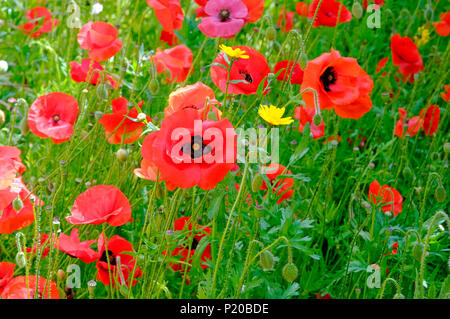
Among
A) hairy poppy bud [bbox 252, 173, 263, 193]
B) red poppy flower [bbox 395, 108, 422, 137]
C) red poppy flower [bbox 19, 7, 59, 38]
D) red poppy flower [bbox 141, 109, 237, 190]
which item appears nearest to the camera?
red poppy flower [bbox 141, 109, 237, 190]

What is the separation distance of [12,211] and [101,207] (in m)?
0.18

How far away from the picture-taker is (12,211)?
1207mm

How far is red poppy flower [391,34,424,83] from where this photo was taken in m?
1.82

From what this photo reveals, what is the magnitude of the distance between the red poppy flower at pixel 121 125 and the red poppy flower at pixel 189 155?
38 cm

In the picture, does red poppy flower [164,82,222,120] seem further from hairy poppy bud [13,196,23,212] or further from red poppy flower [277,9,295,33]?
red poppy flower [277,9,295,33]

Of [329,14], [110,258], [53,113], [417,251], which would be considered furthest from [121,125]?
[417,251]

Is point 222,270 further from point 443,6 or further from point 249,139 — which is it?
point 443,6

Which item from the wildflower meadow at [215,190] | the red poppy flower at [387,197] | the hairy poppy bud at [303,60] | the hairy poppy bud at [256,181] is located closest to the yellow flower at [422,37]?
the wildflower meadow at [215,190]

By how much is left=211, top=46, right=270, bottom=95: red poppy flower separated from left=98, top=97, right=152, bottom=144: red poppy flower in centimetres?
23

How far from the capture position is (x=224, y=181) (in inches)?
44.6

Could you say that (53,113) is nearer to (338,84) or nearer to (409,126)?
(338,84)

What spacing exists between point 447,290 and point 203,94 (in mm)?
551

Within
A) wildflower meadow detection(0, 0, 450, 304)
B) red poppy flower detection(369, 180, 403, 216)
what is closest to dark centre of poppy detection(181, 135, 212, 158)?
wildflower meadow detection(0, 0, 450, 304)

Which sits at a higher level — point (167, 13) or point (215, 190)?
point (167, 13)
